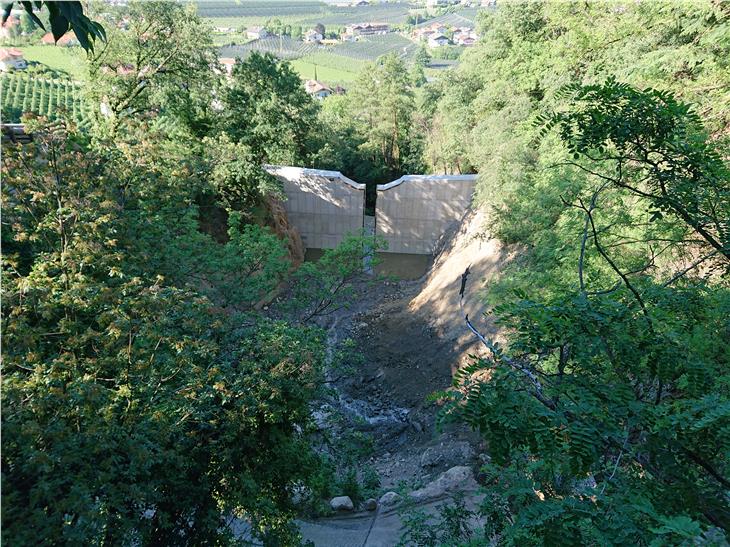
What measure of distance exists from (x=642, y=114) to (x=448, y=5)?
22237 mm

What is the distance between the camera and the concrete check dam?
18031mm

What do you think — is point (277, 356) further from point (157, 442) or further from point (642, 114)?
point (642, 114)

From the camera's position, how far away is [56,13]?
255 cm

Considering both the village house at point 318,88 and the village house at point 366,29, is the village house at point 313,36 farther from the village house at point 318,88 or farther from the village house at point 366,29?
the village house at point 318,88

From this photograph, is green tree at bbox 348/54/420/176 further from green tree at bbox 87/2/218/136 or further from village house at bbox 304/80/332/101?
village house at bbox 304/80/332/101

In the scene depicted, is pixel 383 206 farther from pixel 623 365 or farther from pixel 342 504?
pixel 623 365

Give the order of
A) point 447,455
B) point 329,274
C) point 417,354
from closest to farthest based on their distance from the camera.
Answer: point 447,455 < point 329,274 < point 417,354

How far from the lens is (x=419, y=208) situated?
18594mm

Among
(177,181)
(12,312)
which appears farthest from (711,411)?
(177,181)

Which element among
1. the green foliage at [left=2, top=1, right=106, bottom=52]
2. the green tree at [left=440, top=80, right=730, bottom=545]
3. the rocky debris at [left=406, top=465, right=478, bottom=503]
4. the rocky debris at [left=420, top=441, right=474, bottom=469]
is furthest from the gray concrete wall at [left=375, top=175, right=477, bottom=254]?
the green foliage at [left=2, top=1, right=106, bottom=52]

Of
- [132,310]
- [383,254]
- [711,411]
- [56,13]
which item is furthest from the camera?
[383,254]

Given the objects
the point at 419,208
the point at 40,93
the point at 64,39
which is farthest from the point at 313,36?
the point at 64,39

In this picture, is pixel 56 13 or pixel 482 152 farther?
pixel 482 152

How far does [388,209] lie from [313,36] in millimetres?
44336
